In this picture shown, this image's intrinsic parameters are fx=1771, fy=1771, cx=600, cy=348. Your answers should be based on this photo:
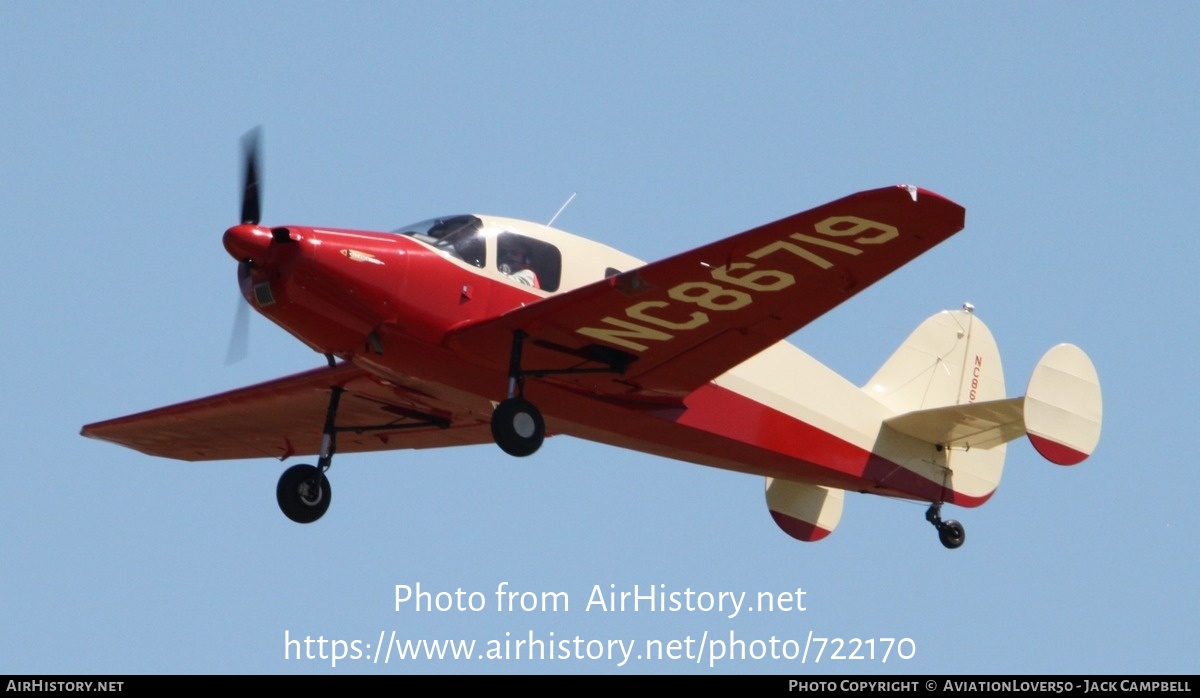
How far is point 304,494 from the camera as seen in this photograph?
16.4 m

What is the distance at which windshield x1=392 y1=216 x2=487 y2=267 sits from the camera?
14531 millimetres

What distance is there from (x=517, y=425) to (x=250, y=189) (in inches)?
122

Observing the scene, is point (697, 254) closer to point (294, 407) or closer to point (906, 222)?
point (906, 222)

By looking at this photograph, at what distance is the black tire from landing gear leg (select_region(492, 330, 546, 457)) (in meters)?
5.64

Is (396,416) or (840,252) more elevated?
(840,252)

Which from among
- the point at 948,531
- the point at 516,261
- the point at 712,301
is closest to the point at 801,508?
the point at 948,531

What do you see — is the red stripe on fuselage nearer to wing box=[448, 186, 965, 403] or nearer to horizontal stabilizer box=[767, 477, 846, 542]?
wing box=[448, 186, 965, 403]

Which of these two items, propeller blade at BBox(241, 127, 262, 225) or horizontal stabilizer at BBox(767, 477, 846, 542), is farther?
horizontal stabilizer at BBox(767, 477, 846, 542)

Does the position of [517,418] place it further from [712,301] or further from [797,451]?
[797,451]

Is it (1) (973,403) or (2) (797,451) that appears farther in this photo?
(1) (973,403)

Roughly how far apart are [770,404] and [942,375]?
11.4ft

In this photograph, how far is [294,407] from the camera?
56.6ft

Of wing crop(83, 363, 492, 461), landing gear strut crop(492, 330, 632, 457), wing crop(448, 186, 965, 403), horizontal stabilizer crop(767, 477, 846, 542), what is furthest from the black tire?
landing gear strut crop(492, 330, 632, 457)
